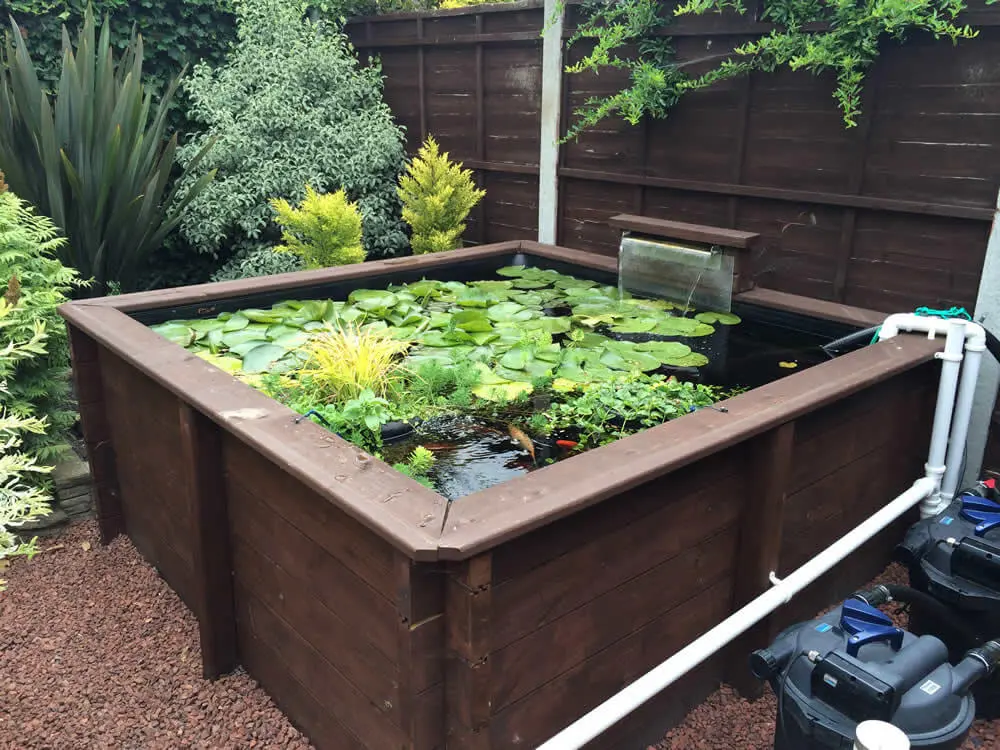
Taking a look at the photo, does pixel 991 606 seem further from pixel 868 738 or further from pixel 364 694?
pixel 364 694

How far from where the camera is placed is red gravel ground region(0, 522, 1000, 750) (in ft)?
6.51

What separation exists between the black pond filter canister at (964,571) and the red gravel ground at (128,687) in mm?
229

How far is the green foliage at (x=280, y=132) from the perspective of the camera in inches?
207

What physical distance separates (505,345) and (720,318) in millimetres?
927

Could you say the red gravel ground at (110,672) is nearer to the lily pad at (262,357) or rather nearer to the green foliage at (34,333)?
the green foliage at (34,333)

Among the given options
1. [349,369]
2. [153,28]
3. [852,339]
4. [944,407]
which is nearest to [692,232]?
[852,339]

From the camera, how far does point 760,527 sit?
1.96 m

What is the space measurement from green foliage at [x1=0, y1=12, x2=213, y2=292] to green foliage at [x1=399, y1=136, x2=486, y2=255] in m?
1.32

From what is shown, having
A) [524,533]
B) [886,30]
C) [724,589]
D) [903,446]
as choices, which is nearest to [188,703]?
[524,533]

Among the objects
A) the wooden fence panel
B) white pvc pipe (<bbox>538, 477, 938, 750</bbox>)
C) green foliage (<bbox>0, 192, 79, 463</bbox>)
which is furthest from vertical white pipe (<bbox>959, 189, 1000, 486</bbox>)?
green foliage (<bbox>0, 192, 79, 463</bbox>)

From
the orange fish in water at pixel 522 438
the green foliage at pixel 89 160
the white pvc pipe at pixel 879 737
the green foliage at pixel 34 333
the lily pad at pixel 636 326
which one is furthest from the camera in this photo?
the green foliage at pixel 89 160

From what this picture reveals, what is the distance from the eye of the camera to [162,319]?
3.04 metres

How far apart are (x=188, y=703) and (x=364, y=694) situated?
0.74m

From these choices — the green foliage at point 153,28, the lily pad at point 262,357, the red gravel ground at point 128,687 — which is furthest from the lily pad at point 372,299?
the green foliage at point 153,28
